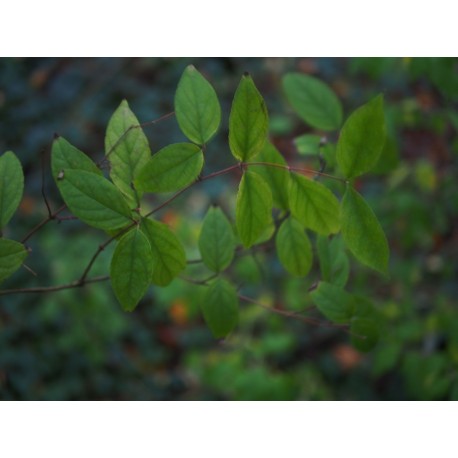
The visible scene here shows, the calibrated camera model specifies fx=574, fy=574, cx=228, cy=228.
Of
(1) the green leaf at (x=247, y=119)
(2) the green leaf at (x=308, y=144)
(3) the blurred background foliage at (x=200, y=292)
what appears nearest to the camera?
(1) the green leaf at (x=247, y=119)

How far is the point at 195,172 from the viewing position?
0.80 m

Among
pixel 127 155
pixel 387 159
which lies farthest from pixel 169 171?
pixel 387 159

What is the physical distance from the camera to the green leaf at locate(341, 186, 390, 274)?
783mm

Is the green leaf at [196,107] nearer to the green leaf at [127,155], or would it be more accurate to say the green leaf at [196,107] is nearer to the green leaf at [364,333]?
the green leaf at [127,155]

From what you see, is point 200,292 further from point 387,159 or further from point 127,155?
point 127,155

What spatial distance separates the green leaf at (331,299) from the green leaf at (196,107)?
1.11 feet

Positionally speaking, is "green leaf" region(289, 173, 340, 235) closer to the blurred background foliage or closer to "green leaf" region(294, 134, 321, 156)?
"green leaf" region(294, 134, 321, 156)

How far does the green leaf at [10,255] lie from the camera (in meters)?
0.80

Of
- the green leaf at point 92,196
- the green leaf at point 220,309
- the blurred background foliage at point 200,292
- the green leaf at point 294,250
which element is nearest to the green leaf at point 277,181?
the green leaf at point 294,250

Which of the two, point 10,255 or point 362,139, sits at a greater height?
point 362,139

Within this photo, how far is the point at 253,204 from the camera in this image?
2.65ft

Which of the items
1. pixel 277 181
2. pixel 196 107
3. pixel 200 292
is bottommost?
pixel 200 292

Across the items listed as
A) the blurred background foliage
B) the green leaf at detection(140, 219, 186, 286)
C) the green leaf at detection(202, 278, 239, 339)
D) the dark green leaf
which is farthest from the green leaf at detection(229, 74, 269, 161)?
the blurred background foliage

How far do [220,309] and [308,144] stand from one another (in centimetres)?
40
